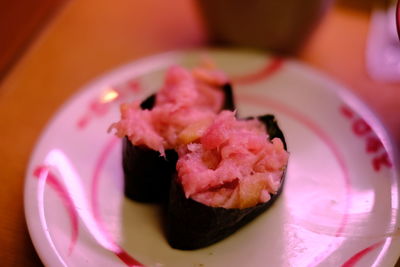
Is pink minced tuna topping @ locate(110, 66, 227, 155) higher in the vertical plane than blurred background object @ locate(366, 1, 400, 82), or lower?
lower

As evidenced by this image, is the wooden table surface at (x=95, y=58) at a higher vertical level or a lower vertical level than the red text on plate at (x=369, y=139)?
higher

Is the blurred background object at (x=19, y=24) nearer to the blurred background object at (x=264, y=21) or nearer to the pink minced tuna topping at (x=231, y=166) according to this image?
the blurred background object at (x=264, y=21)

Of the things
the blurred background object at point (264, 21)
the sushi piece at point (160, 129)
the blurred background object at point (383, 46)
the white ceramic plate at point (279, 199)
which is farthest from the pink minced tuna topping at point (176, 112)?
the blurred background object at point (383, 46)

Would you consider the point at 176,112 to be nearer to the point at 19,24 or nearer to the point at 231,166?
the point at 231,166

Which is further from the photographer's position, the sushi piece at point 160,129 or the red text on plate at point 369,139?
the red text on plate at point 369,139

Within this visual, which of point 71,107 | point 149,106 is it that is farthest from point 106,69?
point 149,106

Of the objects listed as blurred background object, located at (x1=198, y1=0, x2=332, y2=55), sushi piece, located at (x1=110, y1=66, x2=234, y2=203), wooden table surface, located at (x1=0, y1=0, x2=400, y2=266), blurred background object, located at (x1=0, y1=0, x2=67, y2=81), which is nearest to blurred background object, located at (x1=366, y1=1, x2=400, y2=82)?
wooden table surface, located at (x1=0, y1=0, x2=400, y2=266)

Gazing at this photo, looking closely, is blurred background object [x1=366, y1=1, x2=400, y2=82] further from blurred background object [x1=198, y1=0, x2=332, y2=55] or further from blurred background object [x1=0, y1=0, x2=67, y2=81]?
blurred background object [x1=0, y1=0, x2=67, y2=81]

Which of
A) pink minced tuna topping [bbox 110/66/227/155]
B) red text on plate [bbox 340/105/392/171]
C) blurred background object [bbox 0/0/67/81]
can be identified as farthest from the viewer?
blurred background object [bbox 0/0/67/81]

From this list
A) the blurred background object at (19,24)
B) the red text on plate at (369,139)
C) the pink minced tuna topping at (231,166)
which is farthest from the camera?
the blurred background object at (19,24)

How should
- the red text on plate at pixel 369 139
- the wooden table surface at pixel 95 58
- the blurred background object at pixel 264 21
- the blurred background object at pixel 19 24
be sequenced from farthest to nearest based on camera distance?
the blurred background object at pixel 19 24
the blurred background object at pixel 264 21
the wooden table surface at pixel 95 58
the red text on plate at pixel 369 139
